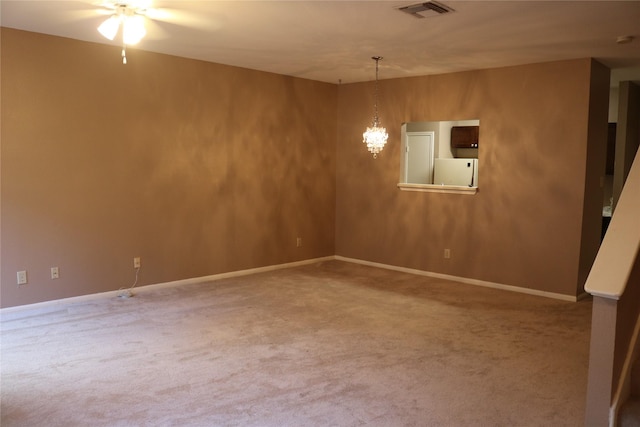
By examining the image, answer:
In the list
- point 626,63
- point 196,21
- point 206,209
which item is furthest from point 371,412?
point 626,63

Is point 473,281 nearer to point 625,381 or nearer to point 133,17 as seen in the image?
point 625,381

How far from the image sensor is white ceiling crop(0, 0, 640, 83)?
3650 mm

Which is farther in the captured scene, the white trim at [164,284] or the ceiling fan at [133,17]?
the white trim at [164,284]

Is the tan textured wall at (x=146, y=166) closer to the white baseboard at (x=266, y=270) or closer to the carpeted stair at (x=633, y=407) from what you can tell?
the white baseboard at (x=266, y=270)

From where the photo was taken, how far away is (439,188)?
20.9 feet

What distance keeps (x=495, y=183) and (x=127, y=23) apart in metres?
4.23

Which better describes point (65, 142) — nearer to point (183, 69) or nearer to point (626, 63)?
point (183, 69)

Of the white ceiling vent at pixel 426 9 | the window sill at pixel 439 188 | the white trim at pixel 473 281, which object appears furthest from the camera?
the window sill at pixel 439 188

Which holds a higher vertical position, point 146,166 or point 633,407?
point 146,166

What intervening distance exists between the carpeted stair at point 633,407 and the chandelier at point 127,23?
3.79 m

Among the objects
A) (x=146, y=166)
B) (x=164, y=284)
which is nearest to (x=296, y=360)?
(x=164, y=284)

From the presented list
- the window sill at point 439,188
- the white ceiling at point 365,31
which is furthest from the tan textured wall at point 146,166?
the window sill at point 439,188

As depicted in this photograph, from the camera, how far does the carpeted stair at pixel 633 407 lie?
243cm

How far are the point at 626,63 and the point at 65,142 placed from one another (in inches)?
230
